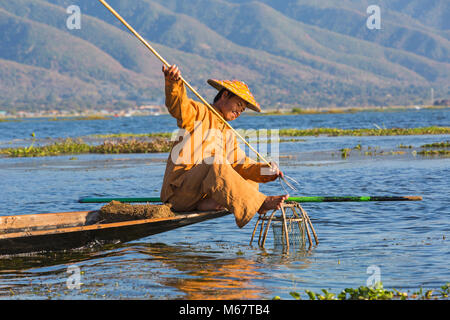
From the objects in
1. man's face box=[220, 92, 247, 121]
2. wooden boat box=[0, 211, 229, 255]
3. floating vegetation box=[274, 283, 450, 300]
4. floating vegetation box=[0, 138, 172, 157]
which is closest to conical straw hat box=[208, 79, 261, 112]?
man's face box=[220, 92, 247, 121]

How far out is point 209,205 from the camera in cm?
757

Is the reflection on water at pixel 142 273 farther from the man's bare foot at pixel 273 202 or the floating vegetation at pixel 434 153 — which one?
the floating vegetation at pixel 434 153

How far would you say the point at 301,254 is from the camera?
7.80 meters

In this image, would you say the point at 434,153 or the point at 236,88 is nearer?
the point at 236,88

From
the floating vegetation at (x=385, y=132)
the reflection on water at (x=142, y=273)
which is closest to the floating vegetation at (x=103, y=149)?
the floating vegetation at (x=385, y=132)

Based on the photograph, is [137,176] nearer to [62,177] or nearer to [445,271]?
[62,177]

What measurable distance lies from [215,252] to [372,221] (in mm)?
3060

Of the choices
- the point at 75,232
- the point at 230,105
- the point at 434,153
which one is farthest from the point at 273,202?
the point at 434,153

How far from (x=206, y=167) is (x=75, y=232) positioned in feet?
5.47

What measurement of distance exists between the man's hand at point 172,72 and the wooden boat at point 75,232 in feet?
5.80

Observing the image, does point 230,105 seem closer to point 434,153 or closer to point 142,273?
point 142,273

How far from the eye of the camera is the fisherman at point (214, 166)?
697 centimetres

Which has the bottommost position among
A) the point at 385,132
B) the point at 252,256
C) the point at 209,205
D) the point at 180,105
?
the point at 252,256
